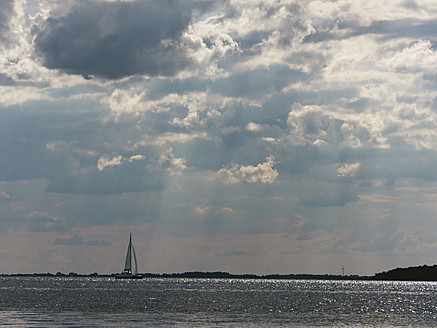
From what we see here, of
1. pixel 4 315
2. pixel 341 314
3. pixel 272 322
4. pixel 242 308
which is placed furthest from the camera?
pixel 242 308

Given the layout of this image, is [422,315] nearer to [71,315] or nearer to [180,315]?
[180,315]

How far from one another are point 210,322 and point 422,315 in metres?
44.7

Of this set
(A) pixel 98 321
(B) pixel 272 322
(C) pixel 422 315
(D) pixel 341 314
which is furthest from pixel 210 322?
(C) pixel 422 315

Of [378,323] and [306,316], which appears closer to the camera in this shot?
[378,323]

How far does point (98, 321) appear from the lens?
330 feet

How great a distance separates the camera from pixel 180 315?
115 metres

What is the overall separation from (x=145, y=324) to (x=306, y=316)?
32219 mm

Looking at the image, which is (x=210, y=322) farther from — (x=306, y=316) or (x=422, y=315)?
(x=422, y=315)

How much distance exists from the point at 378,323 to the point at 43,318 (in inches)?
1928

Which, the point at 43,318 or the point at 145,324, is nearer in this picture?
the point at 145,324

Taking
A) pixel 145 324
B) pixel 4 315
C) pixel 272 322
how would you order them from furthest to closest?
pixel 4 315 < pixel 272 322 < pixel 145 324

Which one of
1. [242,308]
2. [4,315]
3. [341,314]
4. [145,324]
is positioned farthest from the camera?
[242,308]

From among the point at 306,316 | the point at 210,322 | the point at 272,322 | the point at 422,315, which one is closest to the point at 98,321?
the point at 210,322

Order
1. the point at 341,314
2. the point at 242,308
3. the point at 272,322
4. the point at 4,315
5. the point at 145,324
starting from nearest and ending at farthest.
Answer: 1. the point at 145,324
2. the point at 272,322
3. the point at 4,315
4. the point at 341,314
5. the point at 242,308
